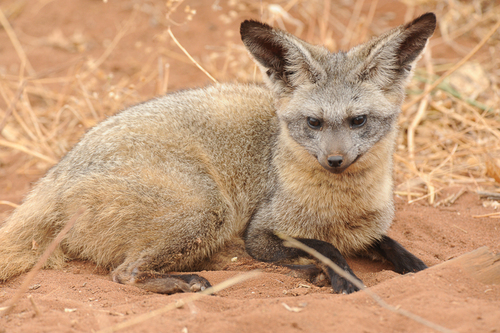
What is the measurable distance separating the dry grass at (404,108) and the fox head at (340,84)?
1735 millimetres

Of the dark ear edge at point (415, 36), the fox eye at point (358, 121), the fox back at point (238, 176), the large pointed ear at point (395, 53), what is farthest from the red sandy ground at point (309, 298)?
the dark ear edge at point (415, 36)

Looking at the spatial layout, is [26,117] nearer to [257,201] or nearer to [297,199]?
[257,201]

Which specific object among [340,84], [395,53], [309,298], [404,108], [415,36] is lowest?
[309,298]

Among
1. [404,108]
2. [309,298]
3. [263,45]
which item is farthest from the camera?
[404,108]

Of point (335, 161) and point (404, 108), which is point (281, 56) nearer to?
point (335, 161)

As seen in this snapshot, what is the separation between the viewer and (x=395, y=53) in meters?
3.66

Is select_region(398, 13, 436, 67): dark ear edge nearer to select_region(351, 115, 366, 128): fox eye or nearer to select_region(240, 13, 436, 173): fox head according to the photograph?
select_region(240, 13, 436, 173): fox head

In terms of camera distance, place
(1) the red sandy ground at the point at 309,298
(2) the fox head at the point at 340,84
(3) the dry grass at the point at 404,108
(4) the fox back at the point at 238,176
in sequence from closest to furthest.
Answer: (1) the red sandy ground at the point at 309,298 < (2) the fox head at the point at 340,84 < (4) the fox back at the point at 238,176 < (3) the dry grass at the point at 404,108

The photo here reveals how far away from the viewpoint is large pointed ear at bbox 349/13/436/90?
3533mm

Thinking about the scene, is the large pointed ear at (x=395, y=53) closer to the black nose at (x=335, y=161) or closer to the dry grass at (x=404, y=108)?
the black nose at (x=335, y=161)

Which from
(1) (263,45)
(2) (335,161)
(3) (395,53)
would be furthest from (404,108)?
(2) (335,161)

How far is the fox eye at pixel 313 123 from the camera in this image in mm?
3642

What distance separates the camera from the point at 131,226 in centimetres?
380

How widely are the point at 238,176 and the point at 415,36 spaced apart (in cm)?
198
